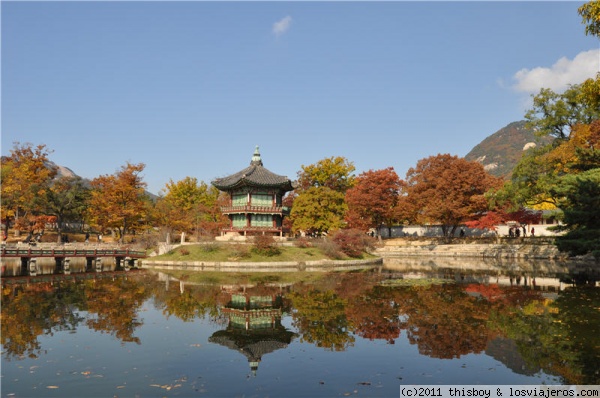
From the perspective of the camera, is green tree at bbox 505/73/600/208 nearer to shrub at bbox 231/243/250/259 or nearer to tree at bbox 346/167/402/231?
tree at bbox 346/167/402/231

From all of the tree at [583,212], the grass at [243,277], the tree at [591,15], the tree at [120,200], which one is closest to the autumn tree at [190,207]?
the tree at [120,200]

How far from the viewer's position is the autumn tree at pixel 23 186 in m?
61.1

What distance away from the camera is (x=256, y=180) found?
53.1 metres

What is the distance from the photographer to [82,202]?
66375mm

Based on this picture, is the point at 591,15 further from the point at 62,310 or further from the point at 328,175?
the point at 328,175

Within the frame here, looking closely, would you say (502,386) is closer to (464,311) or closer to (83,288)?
(464,311)

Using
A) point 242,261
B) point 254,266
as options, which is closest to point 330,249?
point 254,266

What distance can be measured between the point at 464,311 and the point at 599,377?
855 cm

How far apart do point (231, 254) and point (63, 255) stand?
54.0 feet

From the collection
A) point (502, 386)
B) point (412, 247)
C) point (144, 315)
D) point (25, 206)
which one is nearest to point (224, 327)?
point (144, 315)

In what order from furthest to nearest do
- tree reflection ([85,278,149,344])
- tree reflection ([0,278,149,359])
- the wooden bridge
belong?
the wooden bridge < tree reflection ([85,278,149,344]) < tree reflection ([0,278,149,359])

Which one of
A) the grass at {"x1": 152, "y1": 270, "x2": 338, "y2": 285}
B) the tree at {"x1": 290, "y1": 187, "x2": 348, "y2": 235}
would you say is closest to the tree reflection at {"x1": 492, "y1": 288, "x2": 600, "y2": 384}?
the grass at {"x1": 152, "y1": 270, "x2": 338, "y2": 285}

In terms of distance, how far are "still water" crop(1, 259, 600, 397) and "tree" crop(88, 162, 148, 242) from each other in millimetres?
31004

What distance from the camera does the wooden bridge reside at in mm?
39312
